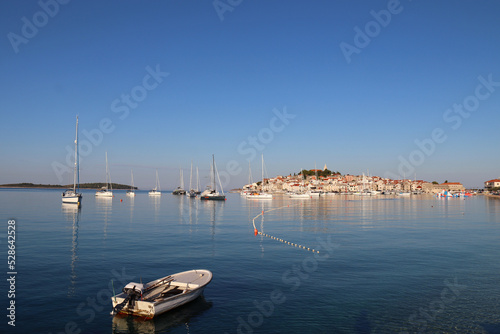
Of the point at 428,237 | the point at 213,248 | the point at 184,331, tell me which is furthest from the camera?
the point at 428,237

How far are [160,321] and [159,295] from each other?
5.80ft

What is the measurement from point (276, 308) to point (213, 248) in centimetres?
1613

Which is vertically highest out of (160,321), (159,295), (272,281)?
(159,295)

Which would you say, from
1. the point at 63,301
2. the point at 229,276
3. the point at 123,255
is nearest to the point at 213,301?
the point at 229,276

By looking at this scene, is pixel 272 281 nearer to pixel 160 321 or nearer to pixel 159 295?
pixel 159 295

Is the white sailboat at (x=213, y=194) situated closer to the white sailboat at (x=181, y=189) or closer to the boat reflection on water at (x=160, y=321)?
the white sailboat at (x=181, y=189)

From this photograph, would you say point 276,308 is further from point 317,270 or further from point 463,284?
point 463,284

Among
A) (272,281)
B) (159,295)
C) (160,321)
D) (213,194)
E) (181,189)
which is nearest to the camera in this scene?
(160,321)

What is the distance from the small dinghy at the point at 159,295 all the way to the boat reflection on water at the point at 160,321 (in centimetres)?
→ 25

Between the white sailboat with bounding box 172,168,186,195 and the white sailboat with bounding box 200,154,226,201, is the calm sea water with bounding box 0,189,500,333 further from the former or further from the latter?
the white sailboat with bounding box 172,168,186,195

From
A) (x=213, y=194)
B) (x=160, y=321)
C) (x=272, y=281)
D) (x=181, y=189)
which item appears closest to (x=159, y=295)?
(x=160, y=321)

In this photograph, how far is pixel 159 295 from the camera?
57.7ft

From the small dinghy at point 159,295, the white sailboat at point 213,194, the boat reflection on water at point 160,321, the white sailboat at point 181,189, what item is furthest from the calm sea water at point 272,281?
the white sailboat at point 181,189

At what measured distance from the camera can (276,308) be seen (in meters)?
17.5
